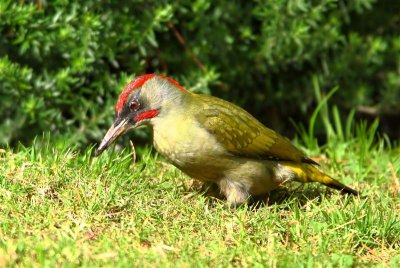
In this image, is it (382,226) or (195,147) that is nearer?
(382,226)

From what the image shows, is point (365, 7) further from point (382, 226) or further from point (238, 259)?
point (238, 259)

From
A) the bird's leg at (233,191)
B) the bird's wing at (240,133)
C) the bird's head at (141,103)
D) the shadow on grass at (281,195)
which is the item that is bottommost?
the shadow on grass at (281,195)

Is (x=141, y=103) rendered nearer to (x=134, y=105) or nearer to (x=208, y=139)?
(x=134, y=105)

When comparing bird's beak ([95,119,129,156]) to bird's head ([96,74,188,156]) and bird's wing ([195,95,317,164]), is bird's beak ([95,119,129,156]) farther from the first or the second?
Answer: bird's wing ([195,95,317,164])

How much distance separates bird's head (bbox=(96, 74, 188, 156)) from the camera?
205 inches

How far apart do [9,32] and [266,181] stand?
2.52 meters

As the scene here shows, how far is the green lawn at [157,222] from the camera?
13.7ft

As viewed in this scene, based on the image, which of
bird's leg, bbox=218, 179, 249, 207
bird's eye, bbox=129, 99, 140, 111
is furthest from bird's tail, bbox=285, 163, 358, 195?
bird's eye, bbox=129, 99, 140, 111

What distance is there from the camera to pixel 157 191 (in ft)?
17.0

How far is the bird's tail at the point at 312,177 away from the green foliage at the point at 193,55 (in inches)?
64.0

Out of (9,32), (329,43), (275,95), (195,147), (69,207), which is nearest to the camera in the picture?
(69,207)

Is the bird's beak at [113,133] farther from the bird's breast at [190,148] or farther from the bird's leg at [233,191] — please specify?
the bird's leg at [233,191]

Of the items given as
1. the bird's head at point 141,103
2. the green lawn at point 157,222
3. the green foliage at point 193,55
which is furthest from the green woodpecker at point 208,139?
the green foliage at point 193,55

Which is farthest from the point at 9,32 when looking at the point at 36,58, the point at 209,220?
the point at 209,220
